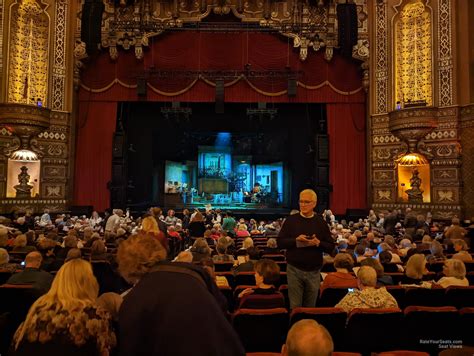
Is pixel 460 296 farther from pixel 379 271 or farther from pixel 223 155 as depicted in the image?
pixel 223 155

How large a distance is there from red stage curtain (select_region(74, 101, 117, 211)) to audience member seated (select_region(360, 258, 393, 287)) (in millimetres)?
14547

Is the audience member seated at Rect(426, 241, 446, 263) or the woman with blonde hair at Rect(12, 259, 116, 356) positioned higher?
the woman with blonde hair at Rect(12, 259, 116, 356)

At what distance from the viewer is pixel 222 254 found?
708cm

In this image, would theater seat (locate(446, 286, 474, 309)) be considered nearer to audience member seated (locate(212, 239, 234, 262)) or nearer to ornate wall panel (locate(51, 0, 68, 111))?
audience member seated (locate(212, 239, 234, 262))

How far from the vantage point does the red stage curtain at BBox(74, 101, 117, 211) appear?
58.0 ft

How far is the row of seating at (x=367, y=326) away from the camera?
3.50 m

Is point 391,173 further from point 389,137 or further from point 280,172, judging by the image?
point 280,172

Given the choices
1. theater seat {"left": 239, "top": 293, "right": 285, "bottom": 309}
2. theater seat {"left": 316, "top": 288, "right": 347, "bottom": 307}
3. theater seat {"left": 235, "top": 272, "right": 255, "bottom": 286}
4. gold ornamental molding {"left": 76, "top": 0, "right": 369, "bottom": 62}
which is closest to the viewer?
theater seat {"left": 239, "top": 293, "right": 285, "bottom": 309}

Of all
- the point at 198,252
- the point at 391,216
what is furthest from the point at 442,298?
the point at 391,216

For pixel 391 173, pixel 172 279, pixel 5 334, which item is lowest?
pixel 5 334

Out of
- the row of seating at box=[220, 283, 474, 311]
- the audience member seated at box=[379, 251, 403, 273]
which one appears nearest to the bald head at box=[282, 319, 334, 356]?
the row of seating at box=[220, 283, 474, 311]

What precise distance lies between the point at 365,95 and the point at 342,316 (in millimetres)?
15702

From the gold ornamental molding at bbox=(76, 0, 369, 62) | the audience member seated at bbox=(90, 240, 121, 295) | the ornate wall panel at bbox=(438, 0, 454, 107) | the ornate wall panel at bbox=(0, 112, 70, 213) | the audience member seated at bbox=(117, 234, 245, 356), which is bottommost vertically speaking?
the audience member seated at bbox=(90, 240, 121, 295)

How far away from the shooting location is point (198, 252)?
652 cm
